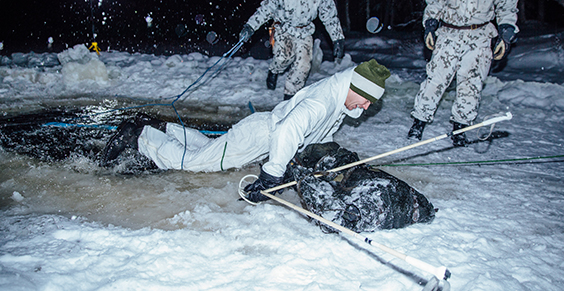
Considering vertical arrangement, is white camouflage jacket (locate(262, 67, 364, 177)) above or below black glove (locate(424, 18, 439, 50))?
below

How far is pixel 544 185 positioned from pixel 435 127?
5.65 ft

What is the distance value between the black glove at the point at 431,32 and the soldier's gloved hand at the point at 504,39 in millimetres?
674

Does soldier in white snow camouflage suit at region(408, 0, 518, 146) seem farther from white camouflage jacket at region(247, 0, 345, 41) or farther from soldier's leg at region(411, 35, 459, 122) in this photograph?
white camouflage jacket at region(247, 0, 345, 41)

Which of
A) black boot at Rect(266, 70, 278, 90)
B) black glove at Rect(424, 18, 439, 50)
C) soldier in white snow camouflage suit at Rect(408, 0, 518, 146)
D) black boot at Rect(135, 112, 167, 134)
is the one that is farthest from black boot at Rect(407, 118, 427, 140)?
black boot at Rect(135, 112, 167, 134)

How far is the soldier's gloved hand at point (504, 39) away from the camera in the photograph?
3.66 metres

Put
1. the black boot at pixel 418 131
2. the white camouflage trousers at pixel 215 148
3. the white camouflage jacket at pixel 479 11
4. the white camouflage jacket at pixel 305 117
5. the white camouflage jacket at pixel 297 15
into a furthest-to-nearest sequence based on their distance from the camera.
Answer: the white camouflage jacket at pixel 297 15 < the black boot at pixel 418 131 < the white camouflage jacket at pixel 479 11 < the white camouflage trousers at pixel 215 148 < the white camouflage jacket at pixel 305 117

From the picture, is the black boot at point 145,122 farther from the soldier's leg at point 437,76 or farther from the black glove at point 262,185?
the soldier's leg at point 437,76

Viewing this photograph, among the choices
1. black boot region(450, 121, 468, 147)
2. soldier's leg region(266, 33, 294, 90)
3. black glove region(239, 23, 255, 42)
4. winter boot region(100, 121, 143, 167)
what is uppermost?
black glove region(239, 23, 255, 42)

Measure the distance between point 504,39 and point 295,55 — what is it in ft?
9.10

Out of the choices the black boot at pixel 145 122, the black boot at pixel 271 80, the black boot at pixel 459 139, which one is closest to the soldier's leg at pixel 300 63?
the black boot at pixel 271 80

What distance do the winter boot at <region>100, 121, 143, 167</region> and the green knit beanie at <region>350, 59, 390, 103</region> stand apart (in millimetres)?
2105

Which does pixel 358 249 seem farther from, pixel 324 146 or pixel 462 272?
pixel 324 146

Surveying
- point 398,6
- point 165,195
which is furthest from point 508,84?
point 398,6

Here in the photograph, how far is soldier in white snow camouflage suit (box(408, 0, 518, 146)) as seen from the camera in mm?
3697
